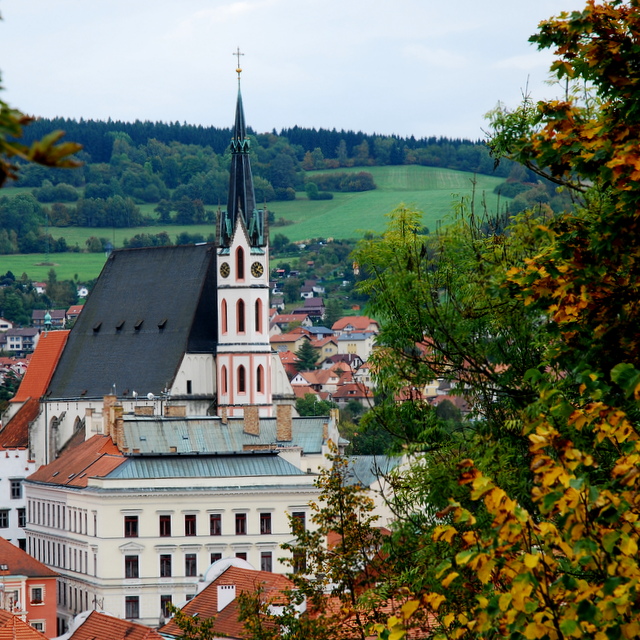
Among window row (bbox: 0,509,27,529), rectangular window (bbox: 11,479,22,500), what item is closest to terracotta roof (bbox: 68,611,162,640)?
window row (bbox: 0,509,27,529)

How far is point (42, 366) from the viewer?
365ft

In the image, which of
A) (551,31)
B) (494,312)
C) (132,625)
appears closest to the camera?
(551,31)

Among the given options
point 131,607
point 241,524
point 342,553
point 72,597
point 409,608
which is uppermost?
point 409,608

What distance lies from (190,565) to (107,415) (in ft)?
47.2

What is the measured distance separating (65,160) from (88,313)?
346 feet

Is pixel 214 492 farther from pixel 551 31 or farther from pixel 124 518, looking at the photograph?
pixel 551 31

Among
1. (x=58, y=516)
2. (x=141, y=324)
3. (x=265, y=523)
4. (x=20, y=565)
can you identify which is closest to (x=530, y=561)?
(x=20, y=565)

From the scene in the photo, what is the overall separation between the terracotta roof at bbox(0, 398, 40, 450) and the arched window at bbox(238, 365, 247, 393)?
15.3 metres

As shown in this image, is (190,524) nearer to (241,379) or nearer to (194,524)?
(194,524)

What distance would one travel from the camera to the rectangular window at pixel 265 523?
79250mm

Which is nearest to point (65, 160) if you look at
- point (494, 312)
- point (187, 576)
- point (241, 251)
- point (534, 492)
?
point (534, 492)

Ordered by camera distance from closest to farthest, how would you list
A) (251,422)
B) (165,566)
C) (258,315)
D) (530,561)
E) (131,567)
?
(530,561), (131,567), (165,566), (251,422), (258,315)

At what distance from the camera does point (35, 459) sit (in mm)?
102188

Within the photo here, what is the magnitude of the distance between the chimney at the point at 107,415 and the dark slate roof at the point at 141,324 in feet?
16.8
